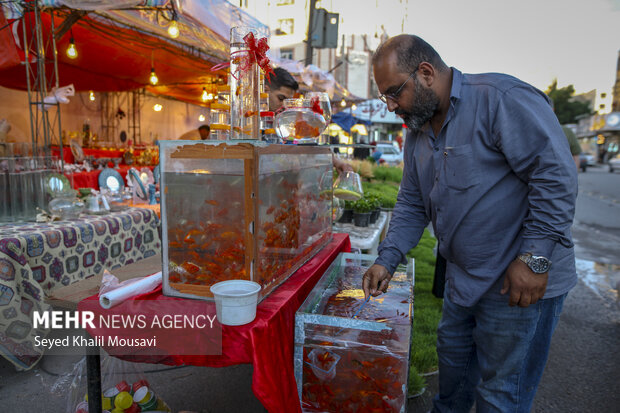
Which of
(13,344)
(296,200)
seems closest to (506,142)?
(296,200)

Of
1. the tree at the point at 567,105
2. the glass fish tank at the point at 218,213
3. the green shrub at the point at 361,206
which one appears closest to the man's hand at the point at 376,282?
the glass fish tank at the point at 218,213

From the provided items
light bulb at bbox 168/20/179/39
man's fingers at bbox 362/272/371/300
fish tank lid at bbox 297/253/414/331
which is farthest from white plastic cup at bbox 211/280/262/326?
light bulb at bbox 168/20/179/39

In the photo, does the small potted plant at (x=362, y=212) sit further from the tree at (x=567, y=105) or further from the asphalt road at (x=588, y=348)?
the tree at (x=567, y=105)

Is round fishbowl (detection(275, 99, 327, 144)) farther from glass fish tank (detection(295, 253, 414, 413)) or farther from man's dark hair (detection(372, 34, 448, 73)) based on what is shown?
glass fish tank (detection(295, 253, 414, 413))

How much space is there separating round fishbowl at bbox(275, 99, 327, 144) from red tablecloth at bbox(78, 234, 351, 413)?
0.79 meters

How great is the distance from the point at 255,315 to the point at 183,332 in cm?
29

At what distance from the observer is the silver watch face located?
1.29 metres

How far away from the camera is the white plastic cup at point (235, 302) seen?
1.22 m

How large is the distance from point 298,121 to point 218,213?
78cm

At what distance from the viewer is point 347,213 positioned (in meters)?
3.75

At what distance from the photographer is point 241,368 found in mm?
2709

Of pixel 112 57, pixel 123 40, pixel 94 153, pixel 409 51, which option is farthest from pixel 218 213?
pixel 112 57

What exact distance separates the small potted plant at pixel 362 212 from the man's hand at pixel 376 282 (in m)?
1.94

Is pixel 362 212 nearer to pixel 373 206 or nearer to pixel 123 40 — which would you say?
pixel 373 206
